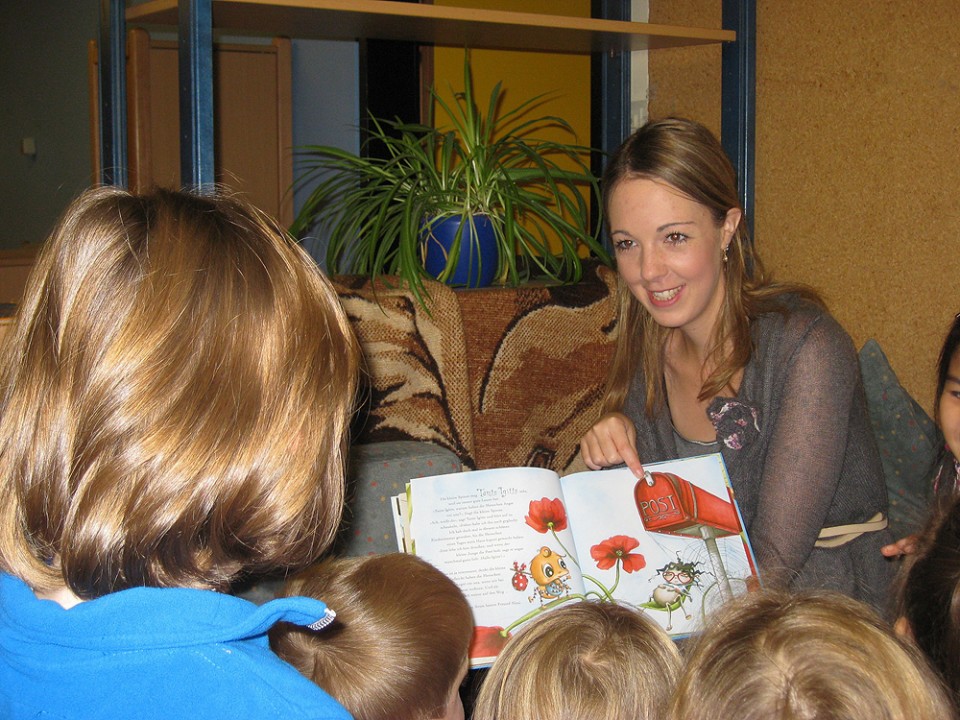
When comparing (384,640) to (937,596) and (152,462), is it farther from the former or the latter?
(937,596)

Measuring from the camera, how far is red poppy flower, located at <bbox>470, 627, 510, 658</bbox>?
998mm

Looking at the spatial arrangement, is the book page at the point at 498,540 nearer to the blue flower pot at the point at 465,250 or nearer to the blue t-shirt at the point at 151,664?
the blue t-shirt at the point at 151,664

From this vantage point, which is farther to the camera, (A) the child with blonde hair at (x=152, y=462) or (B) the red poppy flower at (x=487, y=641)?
(B) the red poppy flower at (x=487, y=641)

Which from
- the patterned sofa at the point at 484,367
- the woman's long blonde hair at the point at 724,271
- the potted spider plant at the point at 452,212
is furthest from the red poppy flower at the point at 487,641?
the potted spider plant at the point at 452,212

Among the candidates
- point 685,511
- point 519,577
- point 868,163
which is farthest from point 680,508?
point 868,163

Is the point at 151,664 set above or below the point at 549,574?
above

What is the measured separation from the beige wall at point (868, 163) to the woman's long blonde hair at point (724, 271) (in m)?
0.41

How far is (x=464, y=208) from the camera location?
1679 millimetres

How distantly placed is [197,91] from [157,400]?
854 millimetres

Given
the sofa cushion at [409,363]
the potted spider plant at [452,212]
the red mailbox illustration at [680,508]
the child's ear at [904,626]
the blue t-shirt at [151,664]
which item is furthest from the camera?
the potted spider plant at [452,212]

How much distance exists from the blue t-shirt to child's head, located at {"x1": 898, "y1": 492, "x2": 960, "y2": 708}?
22.4 inches

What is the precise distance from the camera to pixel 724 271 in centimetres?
148

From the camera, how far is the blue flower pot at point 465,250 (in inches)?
65.3

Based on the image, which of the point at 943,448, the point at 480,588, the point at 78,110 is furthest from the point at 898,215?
the point at 78,110
